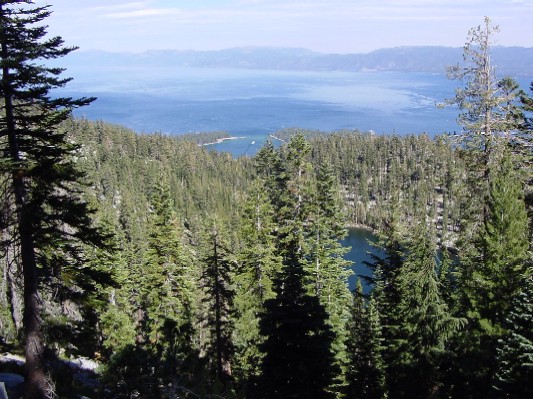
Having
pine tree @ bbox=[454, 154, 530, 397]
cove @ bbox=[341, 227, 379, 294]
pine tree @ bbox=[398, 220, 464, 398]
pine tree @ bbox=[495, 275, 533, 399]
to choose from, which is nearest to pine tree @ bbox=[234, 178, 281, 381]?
pine tree @ bbox=[398, 220, 464, 398]

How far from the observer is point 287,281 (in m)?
13.0

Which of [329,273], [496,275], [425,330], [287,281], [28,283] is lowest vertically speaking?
[329,273]

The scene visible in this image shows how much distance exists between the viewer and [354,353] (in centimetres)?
2534

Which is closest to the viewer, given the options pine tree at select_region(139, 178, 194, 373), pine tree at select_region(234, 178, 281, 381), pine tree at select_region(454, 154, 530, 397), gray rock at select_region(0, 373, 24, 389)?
gray rock at select_region(0, 373, 24, 389)

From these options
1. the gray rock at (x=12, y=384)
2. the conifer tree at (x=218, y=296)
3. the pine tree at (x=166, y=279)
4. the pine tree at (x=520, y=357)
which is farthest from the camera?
the conifer tree at (x=218, y=296)

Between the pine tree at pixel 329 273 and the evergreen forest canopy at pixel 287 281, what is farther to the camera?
the pine tree at pixel 329 273

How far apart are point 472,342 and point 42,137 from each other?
53.7 feet

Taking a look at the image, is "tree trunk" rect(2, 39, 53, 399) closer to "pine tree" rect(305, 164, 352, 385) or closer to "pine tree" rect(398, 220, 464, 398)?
"pine tree" rect(398, 220, 464, 398)

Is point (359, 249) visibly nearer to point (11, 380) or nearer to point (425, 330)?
point (425, 330)

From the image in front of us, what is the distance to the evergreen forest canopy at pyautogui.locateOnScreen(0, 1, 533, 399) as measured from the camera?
11023mm

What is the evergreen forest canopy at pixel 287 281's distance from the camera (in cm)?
1102

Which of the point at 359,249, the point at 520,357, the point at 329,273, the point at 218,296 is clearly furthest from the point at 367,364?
the point at 359,249

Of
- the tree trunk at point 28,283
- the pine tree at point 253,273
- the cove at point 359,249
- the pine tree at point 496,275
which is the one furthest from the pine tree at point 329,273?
the cove at point 359,249

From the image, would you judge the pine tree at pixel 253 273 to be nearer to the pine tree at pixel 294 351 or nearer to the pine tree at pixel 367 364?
the pine tree at pixel 367 364
